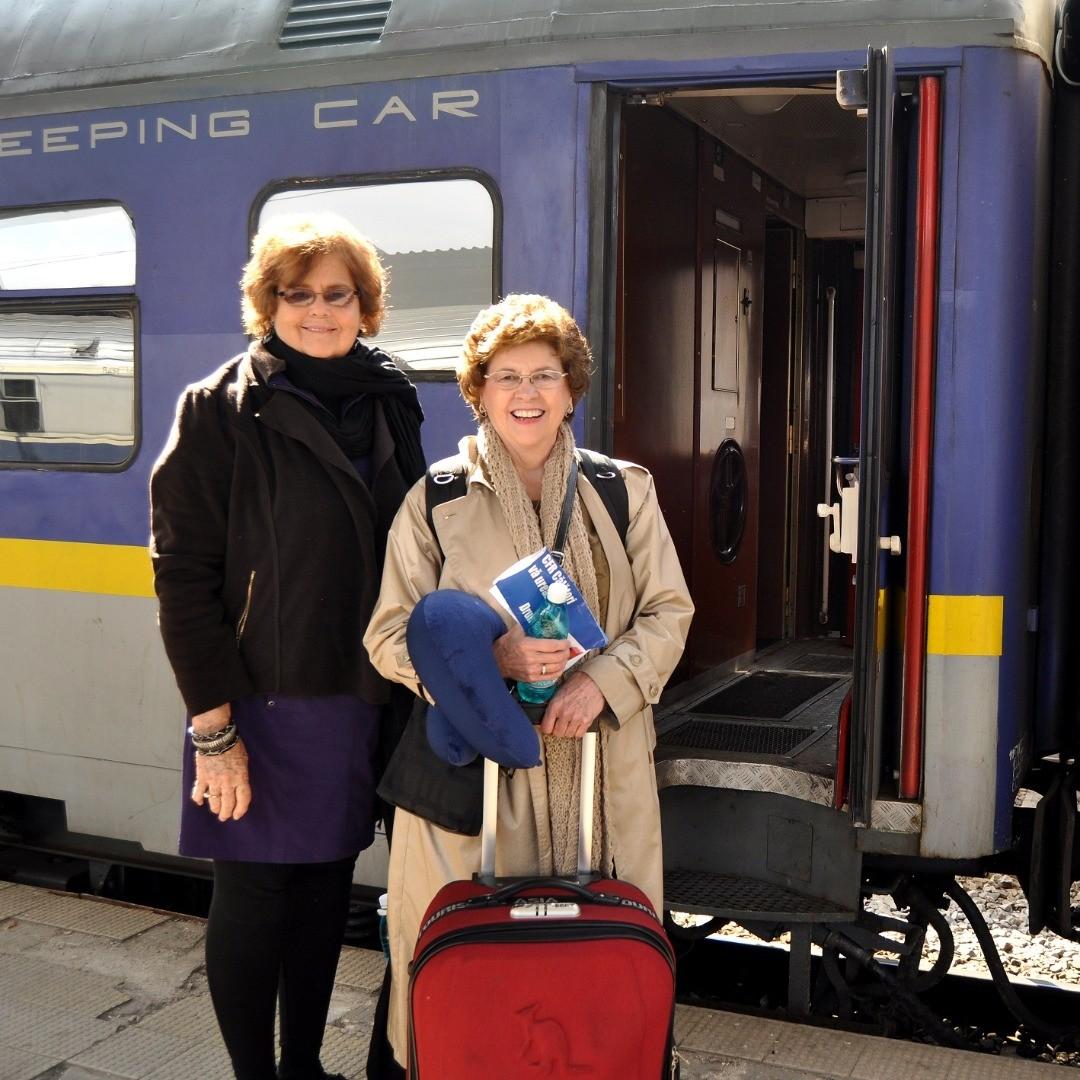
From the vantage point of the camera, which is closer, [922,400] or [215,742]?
[215,742]

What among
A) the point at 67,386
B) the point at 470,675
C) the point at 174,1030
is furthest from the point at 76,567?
the point at 470,675

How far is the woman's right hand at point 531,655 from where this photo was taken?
2.28 meters

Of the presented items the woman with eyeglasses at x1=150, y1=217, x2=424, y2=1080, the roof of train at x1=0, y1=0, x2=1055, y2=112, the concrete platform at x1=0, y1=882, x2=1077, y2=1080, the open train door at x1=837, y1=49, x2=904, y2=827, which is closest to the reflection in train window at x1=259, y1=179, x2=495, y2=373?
the roof of train at x1=0, y1=0, x2=1055, y2=112

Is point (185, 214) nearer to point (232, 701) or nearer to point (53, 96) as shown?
point (53, 96)

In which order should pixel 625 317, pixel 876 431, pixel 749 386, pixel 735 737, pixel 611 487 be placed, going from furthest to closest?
pixel 749 386 → pixel 625 317 → pixel 735 737 → pixel 876 431 → pixel 611 487

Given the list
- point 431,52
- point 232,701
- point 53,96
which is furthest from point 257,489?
point 53,96

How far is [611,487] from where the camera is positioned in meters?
2.61

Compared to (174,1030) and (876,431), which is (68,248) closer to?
(174,1030)

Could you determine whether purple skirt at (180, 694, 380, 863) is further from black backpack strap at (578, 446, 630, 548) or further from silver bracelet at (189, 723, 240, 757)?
A: black backpack strap at (578, 446, 630, 548)

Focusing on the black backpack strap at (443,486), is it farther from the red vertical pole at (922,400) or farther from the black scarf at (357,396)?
the red vertical pole at (922,400)

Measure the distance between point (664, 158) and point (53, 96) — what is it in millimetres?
2046

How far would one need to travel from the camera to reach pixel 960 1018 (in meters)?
4.15

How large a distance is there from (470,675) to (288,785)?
65 centimetres

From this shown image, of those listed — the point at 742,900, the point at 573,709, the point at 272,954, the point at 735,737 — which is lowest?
the point at 742,900
